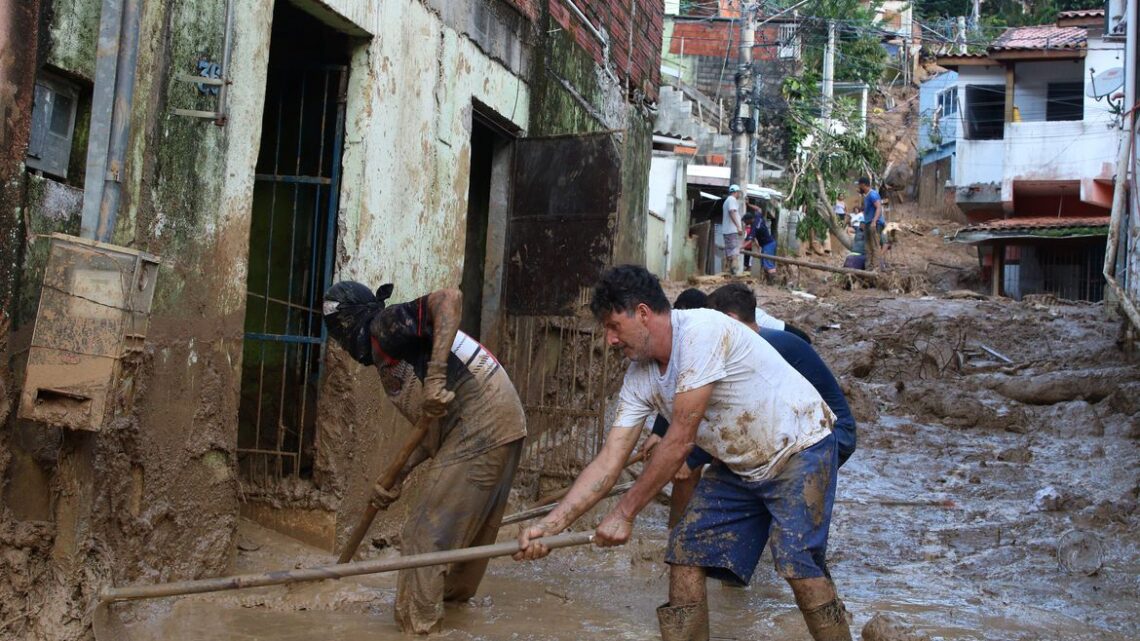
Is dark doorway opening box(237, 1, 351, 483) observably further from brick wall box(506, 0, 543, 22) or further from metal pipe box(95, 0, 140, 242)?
brick wall box(506, 0, 543, 22)

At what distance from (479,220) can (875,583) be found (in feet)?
13.2

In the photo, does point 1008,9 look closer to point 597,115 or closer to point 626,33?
point 626,33

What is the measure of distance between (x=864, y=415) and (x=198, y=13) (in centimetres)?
723

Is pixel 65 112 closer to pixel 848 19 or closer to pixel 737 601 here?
pixel 737 601

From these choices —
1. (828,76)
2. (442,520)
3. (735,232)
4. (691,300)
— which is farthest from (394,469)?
(828,76)

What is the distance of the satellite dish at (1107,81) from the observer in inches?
881

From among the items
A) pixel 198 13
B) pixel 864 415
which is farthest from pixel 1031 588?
pixel 198 13

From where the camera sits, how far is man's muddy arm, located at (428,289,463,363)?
4.58 metres

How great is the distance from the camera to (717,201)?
24781 millimetres

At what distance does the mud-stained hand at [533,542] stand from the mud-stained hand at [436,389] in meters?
0.87

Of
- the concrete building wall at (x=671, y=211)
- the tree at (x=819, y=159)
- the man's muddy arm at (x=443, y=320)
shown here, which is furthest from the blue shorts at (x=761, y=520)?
the tree at (x=819, y=159)

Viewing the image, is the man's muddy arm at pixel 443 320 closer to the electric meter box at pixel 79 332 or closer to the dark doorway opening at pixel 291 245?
the electric meter box at pixel 79 332

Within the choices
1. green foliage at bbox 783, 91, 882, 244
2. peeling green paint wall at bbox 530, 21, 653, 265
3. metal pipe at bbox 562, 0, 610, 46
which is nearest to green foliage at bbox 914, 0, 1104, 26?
green foliage at bbox 783, 91, 882, 244

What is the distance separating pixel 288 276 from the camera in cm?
669
